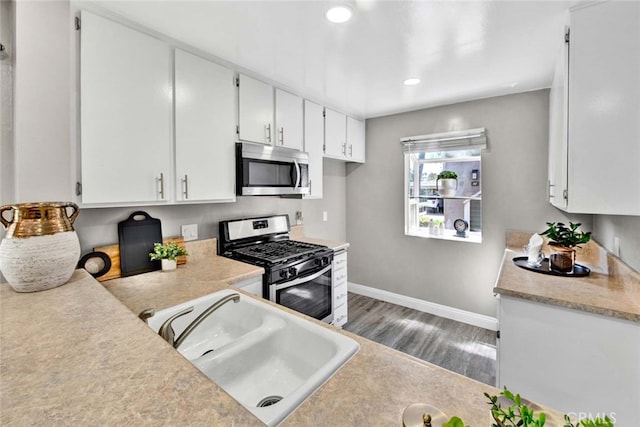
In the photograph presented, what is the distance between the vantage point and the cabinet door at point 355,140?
3.34 m

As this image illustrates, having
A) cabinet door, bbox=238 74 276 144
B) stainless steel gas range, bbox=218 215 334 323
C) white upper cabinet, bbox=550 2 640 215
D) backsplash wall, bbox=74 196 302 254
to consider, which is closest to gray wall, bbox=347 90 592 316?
backsplash wall, bbox=74 196 302 254

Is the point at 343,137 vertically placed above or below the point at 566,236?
above

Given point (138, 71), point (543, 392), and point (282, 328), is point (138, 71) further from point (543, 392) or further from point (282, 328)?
point (543, 392)

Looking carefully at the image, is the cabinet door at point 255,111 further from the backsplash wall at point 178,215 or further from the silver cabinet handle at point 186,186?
the backsplash wall at point 178,215

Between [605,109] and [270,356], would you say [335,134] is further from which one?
[270,356]

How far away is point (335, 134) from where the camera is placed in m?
3.12

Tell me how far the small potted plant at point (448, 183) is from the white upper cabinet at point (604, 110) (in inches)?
67.6

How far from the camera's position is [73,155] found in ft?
4.60

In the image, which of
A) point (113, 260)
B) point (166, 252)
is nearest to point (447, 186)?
point (166, 252)

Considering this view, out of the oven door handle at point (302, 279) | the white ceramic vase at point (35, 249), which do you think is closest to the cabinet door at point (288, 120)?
the oven door handle at point (302, 279)

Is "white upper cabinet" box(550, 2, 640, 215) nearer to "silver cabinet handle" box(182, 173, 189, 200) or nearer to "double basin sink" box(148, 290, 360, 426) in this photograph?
"double basin sink" box(148, 290, 360, 426)

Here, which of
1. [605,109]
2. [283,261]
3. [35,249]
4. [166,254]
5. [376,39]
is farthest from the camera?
[283,261]

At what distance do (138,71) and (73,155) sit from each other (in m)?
0.58

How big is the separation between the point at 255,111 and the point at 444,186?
84.2 inches
